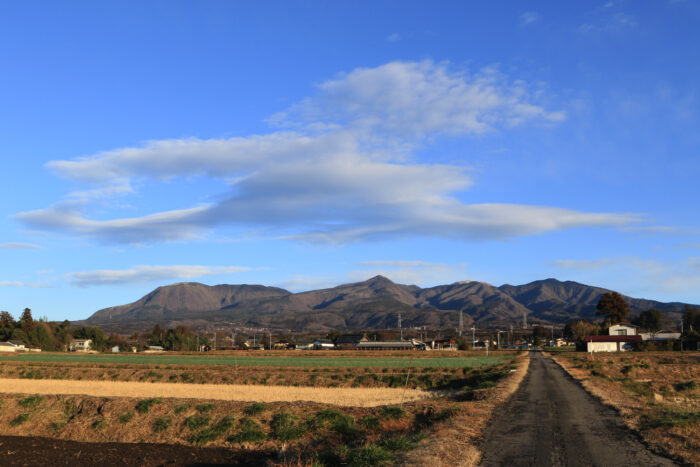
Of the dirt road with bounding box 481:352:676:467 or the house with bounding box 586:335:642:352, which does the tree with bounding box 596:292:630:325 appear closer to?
the house with bounding box 586:335:642:352

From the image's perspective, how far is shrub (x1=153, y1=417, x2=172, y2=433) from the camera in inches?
1055

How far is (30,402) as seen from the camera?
32.0 meters

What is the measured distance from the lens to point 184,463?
2094 centimetres

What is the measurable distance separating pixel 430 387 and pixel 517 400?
20868 millimetres

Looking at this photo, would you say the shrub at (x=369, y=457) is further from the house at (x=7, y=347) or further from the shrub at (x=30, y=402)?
the house at (x=7, y=347)

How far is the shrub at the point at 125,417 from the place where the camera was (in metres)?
28.1

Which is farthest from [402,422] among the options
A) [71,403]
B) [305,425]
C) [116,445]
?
[71,403]

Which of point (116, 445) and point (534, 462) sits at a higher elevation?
point (534, 462)

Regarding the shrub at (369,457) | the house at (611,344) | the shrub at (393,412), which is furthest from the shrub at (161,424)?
the house at (611,344)

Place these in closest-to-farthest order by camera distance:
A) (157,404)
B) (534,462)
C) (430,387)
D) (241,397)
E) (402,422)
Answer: (534,462) → (402,422) → (157,404) → (241,397) → (430,387)

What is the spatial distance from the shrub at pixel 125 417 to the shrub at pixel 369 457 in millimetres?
16891

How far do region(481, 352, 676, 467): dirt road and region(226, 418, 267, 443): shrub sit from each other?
32.8 ft

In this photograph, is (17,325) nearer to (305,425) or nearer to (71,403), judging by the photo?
(71,403)

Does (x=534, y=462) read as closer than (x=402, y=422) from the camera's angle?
Yes
